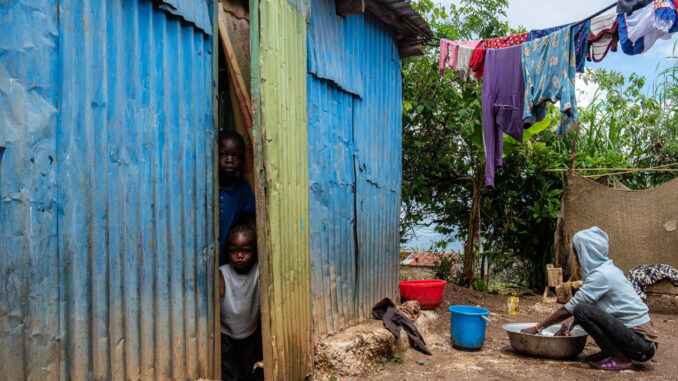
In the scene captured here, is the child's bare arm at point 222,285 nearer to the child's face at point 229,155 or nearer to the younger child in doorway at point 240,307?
the younger child in doorway at point 240,307

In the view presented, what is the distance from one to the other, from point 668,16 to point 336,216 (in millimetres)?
4202

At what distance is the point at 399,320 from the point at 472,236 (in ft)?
14.0

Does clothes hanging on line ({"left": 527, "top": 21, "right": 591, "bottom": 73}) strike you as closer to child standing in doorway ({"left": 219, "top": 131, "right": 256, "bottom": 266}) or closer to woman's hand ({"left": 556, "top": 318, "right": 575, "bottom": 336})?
woman's hand ({"left": 556, "top": 318, "right": 575, "bottom": 336})

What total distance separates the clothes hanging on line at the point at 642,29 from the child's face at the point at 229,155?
4803 millimetres

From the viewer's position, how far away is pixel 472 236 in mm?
9391

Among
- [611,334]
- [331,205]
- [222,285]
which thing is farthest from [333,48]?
[611,334]

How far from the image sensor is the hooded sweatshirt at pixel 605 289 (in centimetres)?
490

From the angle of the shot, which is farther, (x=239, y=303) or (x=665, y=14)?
(x=665, y=14)

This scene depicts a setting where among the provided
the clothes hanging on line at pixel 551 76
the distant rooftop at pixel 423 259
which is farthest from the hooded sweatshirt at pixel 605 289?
the distant rooftop at pixel 423 259

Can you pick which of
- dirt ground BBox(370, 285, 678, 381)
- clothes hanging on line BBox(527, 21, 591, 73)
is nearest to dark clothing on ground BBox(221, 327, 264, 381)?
dirt ground BBox(370, 285, 678, 381)

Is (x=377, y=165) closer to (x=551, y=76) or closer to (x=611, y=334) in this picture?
(x=551, y=76)

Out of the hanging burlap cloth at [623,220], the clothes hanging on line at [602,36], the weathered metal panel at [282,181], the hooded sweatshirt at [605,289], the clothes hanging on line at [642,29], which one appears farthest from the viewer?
the hanging burlap cloth at [623,220]

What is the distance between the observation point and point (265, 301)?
3.46 m

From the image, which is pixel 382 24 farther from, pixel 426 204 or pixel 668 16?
pixel 426 204
